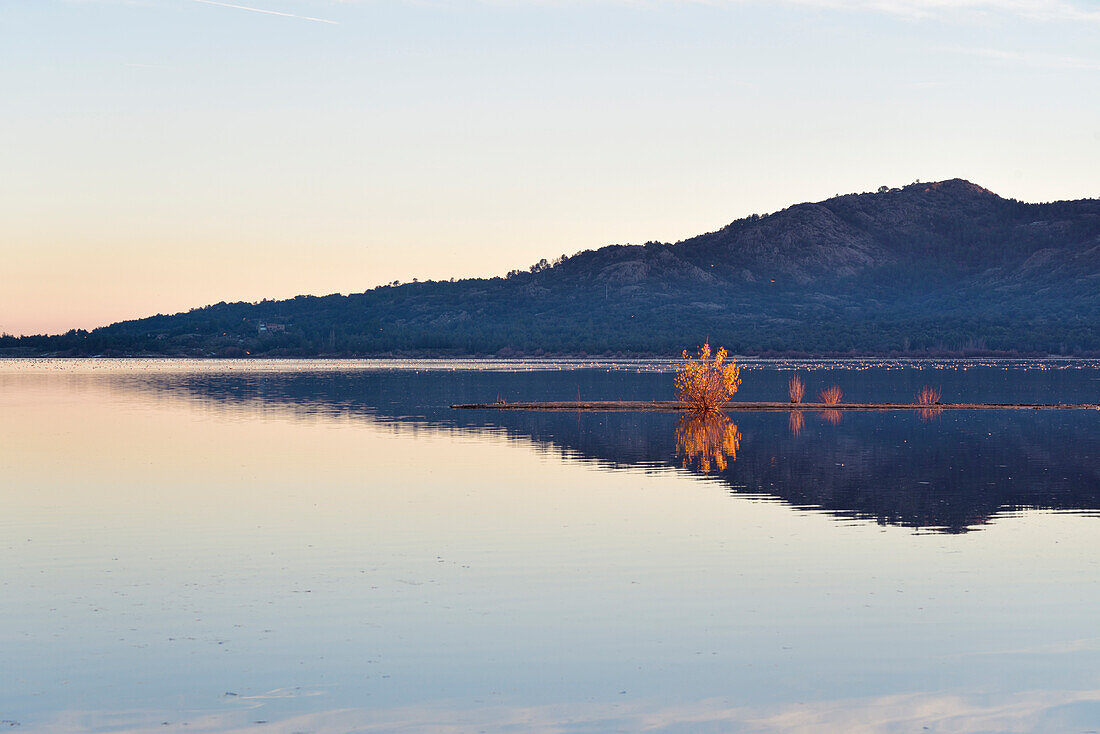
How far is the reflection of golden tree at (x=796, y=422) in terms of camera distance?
50344mm

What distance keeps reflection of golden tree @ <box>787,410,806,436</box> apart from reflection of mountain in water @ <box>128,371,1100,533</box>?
0.13m

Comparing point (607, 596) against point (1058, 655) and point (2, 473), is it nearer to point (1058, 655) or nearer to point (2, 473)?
point (1058, 655)

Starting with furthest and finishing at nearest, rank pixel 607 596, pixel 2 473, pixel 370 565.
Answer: pixel 2 473 → pixel 370 565 → pixel 607 596

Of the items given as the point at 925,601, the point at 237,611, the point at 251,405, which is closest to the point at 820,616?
the point at 925,601

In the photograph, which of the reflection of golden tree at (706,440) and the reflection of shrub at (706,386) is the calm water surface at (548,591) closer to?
the reflection of golden tree at (706,440)

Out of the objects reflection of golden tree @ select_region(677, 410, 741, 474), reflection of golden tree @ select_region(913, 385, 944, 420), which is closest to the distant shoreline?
reflection of golden tree @ select_region(913, 385, 944, 420)

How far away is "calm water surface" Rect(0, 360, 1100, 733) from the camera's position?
12609 mm

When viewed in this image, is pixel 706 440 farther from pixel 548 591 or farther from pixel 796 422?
pixel 548 591

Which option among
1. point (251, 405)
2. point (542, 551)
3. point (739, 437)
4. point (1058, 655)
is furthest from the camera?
point (251, 405)

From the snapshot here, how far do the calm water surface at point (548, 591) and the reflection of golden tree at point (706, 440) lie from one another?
646 millimetres

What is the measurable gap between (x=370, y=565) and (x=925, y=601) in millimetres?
8470

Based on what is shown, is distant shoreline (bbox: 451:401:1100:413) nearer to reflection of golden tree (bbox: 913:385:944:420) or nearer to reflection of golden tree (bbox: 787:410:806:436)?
reflection of golden tree (bbox: 913:385:944:420)

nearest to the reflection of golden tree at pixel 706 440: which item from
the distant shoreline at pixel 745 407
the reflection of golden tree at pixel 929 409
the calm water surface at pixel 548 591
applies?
the calm water surface at pixel 548 591

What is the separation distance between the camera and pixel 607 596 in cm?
1766
